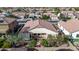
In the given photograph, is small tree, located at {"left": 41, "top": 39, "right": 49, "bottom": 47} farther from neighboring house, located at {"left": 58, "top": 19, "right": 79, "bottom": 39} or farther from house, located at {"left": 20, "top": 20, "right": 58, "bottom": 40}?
neighboring house, located at {"left": 58, "top": 19, "right": 79, "bottom": 39}

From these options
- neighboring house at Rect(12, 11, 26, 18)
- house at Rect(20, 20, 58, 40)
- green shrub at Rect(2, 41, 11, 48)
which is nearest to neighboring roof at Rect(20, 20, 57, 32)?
house at Rect(20, 20, 58, 40)

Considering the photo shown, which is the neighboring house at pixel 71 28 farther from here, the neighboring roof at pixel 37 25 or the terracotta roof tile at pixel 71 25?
the neighboring roof at pixel 37 25

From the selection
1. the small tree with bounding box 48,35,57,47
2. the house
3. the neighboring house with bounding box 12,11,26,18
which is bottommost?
the small tree with bounding box 48,35,57,47

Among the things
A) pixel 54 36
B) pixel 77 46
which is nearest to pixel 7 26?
pixel 54 36

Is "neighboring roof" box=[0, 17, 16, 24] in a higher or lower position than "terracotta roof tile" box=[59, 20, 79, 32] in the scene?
higher

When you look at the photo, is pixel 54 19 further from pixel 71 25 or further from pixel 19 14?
pixel 19 14
